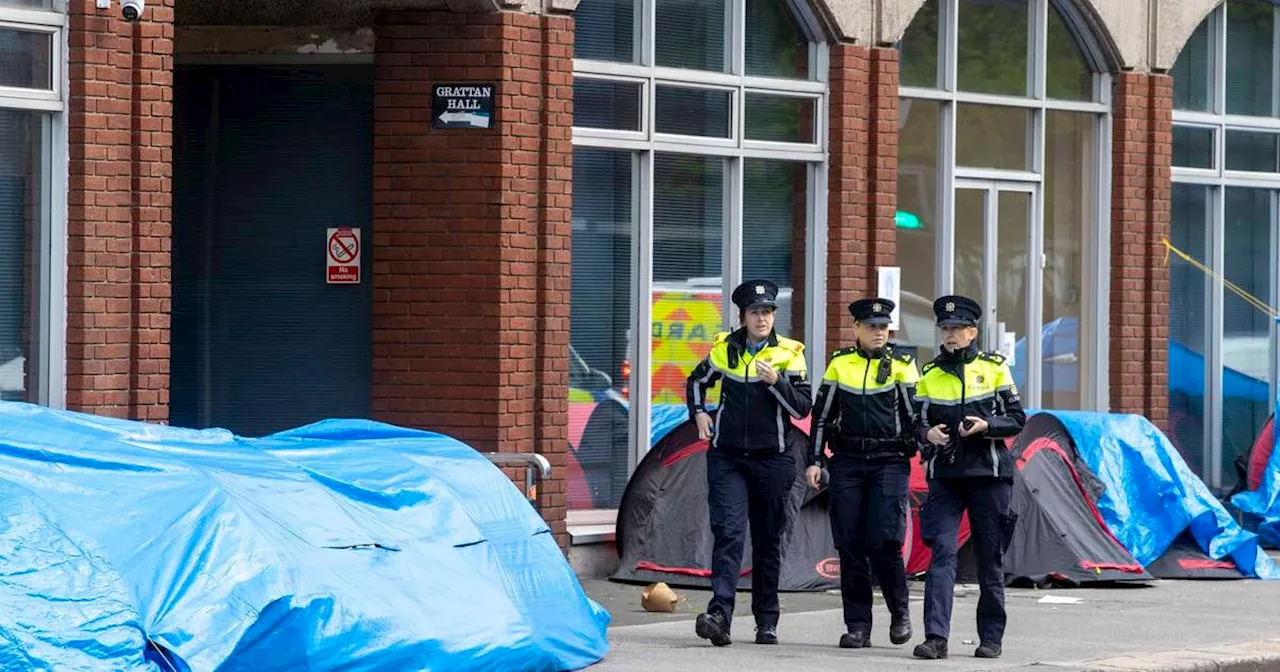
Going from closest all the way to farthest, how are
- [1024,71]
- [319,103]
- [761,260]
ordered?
[319,103] → [761,260] → [1024,71]

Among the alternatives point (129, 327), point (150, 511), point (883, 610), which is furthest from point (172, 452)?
point (883, 610)

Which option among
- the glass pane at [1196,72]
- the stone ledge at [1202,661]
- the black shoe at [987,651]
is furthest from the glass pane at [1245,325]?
the black shoe at [987,651]

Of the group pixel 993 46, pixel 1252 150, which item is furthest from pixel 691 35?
pixel 1252 150

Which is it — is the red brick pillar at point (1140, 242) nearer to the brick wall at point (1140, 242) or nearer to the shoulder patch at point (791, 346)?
the brick wall at point (1140, 242)

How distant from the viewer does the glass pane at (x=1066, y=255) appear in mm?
17938

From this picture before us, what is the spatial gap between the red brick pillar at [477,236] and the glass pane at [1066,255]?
5456 millimetres

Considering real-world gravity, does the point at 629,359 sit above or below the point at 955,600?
above

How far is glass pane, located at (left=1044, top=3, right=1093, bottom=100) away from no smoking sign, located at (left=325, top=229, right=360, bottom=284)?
6.22m

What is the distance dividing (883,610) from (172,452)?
203 inches

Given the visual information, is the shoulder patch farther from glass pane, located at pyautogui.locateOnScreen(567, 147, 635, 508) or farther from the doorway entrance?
the doorway entrance

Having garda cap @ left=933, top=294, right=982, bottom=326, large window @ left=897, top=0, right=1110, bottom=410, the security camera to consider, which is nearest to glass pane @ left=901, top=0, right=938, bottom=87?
large window @ left=897, top=0, right=1110, bottom=410

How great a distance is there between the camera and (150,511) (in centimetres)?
863

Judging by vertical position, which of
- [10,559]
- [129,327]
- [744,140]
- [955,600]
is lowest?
[955,600]

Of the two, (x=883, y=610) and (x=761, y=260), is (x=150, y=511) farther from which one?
(x=761, y=260)
